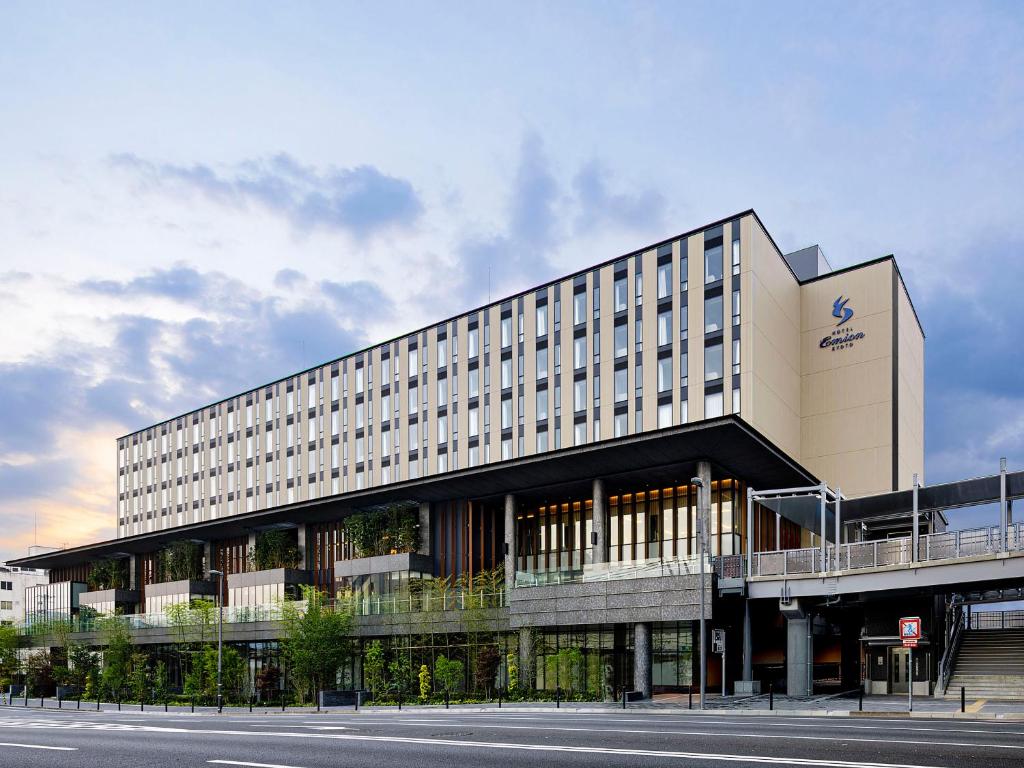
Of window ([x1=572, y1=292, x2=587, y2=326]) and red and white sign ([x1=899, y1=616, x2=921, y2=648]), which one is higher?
window ([x1=572, y1=292, x2=587, y2=326])

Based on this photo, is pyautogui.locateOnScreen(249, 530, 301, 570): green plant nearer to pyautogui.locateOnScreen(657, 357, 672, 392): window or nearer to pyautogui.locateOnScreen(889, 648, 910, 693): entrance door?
pyautogui.locateOnScreen(657, 357, 672, 392): window

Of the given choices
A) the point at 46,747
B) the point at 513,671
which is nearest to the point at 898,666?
the point at 513,671

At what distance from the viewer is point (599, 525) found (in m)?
55.7

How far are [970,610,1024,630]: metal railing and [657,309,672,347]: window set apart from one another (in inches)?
967

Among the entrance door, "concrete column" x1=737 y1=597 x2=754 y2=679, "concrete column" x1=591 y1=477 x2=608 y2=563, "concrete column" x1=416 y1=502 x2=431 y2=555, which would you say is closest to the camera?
"concrete column" x1=737 y1=597 x2=754 y2=679

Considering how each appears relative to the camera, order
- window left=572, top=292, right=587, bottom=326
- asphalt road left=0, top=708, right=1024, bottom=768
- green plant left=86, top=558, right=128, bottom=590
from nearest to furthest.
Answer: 1. asphalt road left=0, top=708, right=1024, bottom=768
2. window left=572, top=292, right=587, bottom=326
3. green plant left=86, top=558, right=128, bottom=590

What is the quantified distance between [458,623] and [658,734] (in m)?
35.8

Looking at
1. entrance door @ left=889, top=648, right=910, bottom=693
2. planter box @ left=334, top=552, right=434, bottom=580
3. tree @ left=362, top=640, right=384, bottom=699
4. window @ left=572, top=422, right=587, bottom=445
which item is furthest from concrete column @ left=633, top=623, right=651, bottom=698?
window @ left=572, top=422, right=587, bottom=445

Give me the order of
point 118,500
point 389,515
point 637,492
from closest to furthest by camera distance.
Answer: point 637,492
point 389,515
point 118,500

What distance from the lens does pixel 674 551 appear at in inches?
2349

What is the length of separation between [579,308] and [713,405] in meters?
13.0

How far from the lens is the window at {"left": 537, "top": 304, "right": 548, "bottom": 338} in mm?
72000

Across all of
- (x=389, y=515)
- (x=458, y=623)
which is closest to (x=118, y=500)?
(x=389, y=515)

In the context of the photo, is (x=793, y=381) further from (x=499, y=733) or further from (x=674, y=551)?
(x=499, y=733)
